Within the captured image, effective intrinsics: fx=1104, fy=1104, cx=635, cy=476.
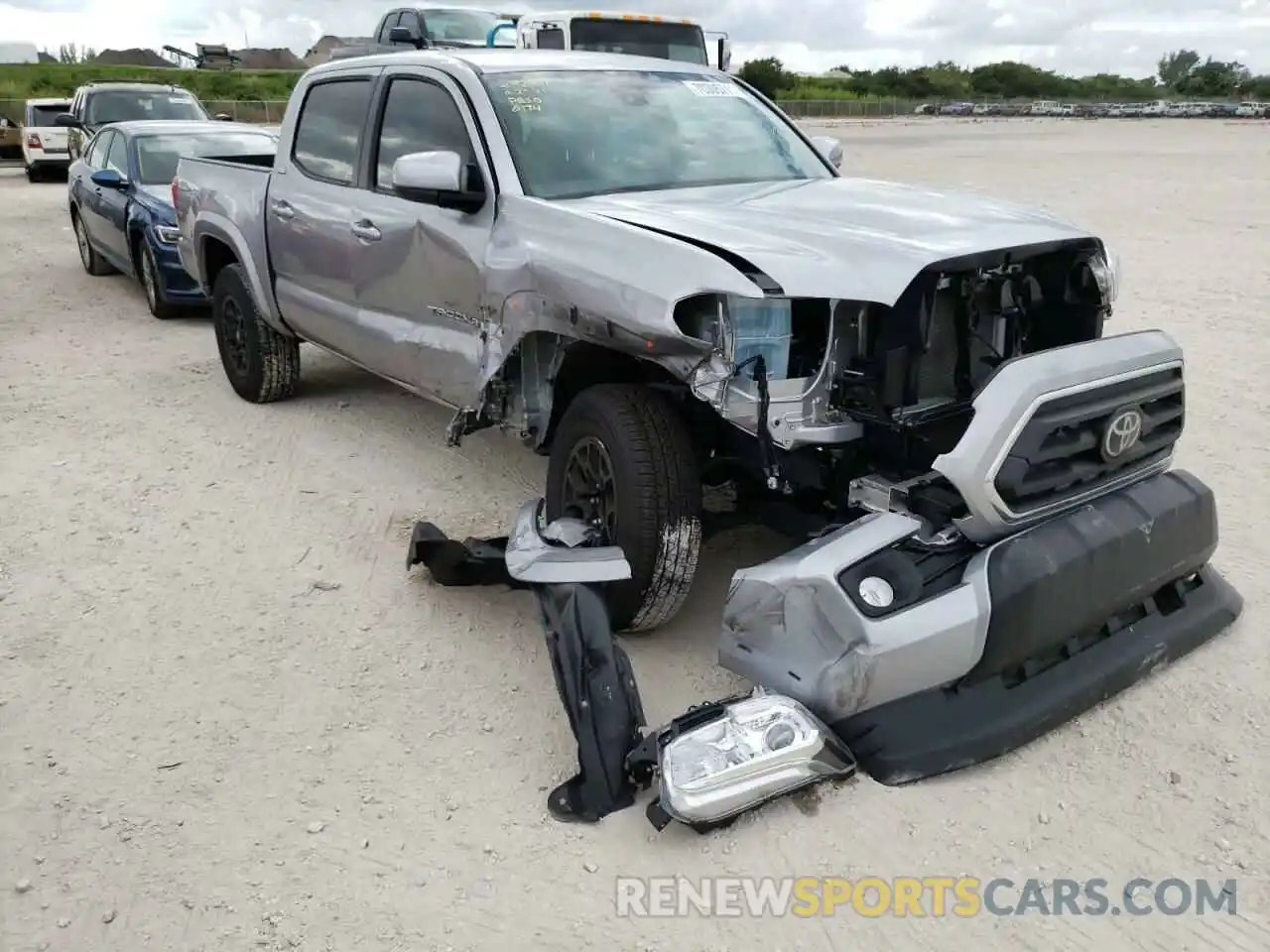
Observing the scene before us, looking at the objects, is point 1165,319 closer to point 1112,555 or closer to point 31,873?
point 1112,555

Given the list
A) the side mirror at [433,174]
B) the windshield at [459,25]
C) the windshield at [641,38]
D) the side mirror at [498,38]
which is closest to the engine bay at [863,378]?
the side mirror at [433,174]

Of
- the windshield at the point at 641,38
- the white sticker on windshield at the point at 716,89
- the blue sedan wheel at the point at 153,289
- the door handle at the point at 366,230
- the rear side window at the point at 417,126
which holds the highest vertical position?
the windshield at the point at 641,38

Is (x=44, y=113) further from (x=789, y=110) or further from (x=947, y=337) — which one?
(x=789, y=110)

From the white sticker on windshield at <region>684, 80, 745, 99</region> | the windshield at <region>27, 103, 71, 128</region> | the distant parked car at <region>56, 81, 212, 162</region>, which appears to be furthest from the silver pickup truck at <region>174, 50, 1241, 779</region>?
the windshield at <region>27, 103, 71, 128</region>

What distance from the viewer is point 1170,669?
3.62 m

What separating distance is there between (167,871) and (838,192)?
10.5ft

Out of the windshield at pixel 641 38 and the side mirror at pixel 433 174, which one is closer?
the side mirror at pixel 433 174

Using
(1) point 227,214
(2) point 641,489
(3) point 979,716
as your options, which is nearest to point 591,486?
(2) point 641,489

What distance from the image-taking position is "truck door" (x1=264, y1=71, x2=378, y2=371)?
5230 mm

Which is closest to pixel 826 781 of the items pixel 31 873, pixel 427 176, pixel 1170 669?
pixel 1170 669

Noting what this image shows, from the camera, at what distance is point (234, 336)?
22.5 ft

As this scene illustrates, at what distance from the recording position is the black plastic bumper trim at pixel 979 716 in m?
3.05

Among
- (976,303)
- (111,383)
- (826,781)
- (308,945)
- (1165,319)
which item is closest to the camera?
(308,945)

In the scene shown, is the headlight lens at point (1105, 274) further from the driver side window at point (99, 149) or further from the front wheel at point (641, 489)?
the driver side window at point (99, 149)
